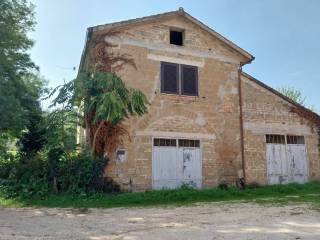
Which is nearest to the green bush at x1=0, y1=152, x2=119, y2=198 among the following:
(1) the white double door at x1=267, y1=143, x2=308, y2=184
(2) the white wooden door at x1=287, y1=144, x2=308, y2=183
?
(1) the white double door at x1=267, y1=143, x2=308, y2=184

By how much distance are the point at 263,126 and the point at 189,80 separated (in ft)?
13.3

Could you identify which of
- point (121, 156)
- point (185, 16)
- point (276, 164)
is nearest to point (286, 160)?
point (276, 164)

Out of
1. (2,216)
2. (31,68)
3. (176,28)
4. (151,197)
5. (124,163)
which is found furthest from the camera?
(31,68)

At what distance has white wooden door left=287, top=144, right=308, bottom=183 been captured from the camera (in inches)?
629

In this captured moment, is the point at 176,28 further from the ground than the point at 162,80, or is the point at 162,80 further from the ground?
the point at 176,28

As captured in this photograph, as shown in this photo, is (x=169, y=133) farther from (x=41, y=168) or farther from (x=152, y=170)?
(x=41, y=168)

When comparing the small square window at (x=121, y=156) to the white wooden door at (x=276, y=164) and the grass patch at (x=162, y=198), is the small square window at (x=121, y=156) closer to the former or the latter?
the grass patch at (x=162, y=198)

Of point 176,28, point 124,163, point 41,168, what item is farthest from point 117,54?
point 41,168

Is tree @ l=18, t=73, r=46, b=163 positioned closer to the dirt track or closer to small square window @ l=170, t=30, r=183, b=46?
small square window @ l=170, t=30, r=183, b=46

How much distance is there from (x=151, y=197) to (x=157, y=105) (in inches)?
154

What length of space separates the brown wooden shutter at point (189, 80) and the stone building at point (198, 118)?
0.04 meters

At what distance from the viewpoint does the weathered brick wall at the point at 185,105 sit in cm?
1345

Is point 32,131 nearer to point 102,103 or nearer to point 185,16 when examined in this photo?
point 102,103

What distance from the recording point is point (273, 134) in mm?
16031
